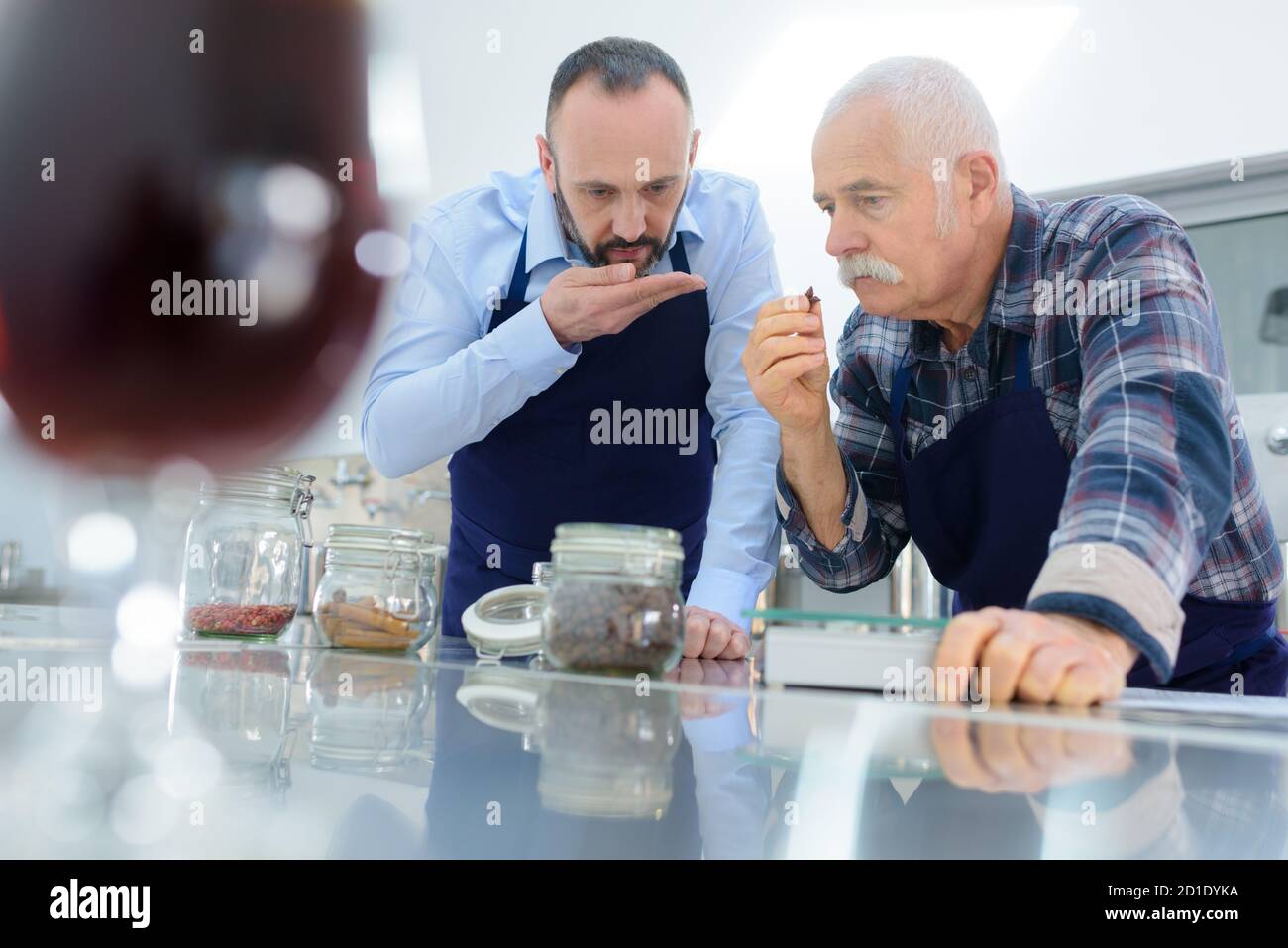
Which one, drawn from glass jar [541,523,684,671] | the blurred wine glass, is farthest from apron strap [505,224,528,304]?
the blurred wine glass

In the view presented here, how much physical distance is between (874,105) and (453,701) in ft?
2.72

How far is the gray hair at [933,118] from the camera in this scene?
3.74 ft

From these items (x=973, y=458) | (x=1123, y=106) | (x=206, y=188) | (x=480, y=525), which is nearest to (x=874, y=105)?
(x=973, y=458)

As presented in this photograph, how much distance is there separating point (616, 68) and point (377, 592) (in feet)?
2.53

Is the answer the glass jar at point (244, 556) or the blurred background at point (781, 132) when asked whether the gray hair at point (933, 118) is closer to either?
the glass jar at point (244, 556)

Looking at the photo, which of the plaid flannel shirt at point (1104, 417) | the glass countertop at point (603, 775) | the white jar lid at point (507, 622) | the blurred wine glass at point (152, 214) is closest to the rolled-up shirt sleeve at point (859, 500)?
the plaid flannel shirt at point (1104, 417)

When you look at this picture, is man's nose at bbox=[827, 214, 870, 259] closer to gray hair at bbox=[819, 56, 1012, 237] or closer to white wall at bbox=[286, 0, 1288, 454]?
gray hair at bbox=[819, 56, 1012, 237]

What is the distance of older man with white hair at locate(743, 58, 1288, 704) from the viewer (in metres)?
0.96

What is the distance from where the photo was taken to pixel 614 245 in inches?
56.7

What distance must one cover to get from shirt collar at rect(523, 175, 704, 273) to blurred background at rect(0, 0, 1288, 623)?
4.61ft

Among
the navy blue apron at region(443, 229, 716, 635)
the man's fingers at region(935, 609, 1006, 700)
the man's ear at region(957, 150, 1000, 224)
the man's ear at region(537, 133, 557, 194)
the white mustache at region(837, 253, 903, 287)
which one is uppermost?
the man's ear at region(537, 133, 557, 194)

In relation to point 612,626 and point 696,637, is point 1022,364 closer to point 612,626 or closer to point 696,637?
point 696,637

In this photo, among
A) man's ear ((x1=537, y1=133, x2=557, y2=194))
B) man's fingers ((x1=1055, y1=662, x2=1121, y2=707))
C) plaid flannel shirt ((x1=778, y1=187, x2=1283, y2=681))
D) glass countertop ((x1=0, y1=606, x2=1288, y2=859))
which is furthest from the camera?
man's ear ((x1=537, y1=133, x2=557, y2=194))

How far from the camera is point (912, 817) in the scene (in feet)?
1.01
